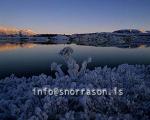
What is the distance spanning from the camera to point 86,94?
8.30 meters

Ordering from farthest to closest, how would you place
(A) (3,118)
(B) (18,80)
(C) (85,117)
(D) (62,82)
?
(B) (18,80) → (D) (62,82) → (A) (3,118) → (C) (85,117)

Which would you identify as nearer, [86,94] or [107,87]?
[86,94]

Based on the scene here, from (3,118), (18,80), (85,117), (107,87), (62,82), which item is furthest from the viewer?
(18,80)

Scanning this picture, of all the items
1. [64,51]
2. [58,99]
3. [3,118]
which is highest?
[64,51]

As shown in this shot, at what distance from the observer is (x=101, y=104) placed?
8.12m

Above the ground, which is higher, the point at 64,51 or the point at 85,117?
the point at 64,51

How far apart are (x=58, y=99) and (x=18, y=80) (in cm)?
568

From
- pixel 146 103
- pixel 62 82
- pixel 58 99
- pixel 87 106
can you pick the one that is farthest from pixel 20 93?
pixel 146 103

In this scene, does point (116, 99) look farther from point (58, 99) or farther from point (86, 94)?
point (58, 99)

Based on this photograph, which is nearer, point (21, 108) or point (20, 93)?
point (21, 108)

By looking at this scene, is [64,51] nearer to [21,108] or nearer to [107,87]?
[107,87]

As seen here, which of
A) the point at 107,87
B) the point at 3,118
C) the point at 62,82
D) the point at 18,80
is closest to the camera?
the point at 3,118

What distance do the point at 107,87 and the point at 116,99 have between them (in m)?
0.85

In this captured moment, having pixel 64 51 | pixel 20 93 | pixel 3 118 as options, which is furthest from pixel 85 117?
pixel 64 51
